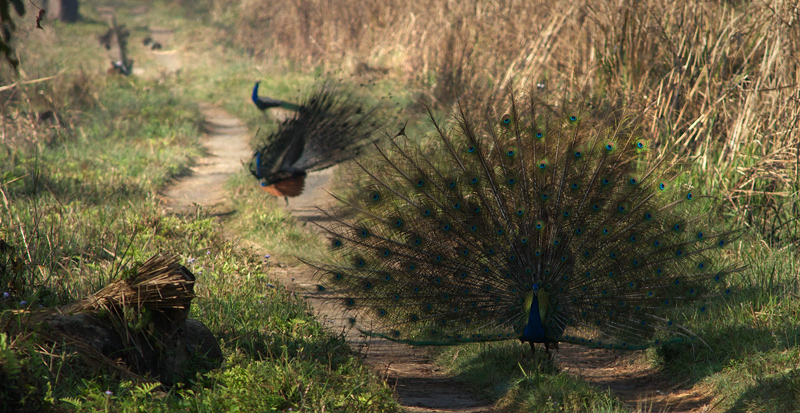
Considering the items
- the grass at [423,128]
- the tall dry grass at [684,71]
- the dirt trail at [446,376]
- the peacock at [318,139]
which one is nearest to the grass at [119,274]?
the grass at [423,128]

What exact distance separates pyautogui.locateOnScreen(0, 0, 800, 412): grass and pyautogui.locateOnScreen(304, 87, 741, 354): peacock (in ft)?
1.49

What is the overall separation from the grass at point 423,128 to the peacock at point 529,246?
0.45 meters

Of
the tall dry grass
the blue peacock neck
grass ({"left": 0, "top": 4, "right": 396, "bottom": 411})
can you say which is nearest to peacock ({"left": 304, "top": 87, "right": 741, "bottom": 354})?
the blue peacock neck

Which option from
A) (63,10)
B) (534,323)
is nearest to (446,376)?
(534,323)

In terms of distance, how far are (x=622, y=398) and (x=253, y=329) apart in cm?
267

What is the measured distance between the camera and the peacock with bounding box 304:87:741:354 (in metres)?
4.47

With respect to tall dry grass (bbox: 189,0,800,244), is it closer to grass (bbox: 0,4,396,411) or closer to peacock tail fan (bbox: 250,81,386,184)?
peacock tail fan (bbox: 250,81,386,184)

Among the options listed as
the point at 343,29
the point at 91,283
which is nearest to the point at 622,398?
the point at 91,283

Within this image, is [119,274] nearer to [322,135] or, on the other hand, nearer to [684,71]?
[322,135]

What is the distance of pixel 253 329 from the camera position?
4.57 metres

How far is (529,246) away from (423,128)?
6.77m

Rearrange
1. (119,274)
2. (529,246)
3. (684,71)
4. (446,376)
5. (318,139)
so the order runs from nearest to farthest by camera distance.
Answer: (529,246) → (446,376) → (119,274) → (684,71) → (318,139)

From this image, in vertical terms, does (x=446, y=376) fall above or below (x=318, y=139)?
below

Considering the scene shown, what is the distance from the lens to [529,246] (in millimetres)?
4488
